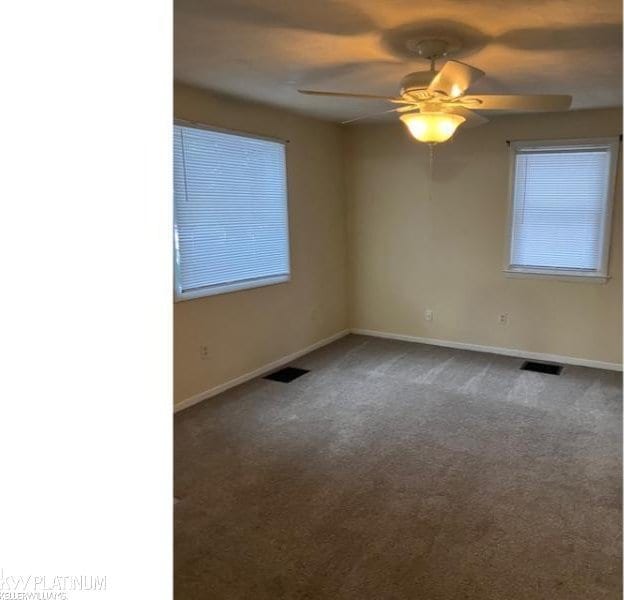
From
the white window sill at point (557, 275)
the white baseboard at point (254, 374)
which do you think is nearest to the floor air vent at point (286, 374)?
the white baseboard at point (254, 374)

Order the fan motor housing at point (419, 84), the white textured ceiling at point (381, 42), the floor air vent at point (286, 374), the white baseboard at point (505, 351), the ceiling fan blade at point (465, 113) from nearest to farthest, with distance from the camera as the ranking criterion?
the white textured ceiling at point (381, 42) → the fan motor housing at point (419, 84) → the ceiling fan blade at point (465, 113) → the floor air vent at point (286, 374) → the white baseboard at point (505, 351)

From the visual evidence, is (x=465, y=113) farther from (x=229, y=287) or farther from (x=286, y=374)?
(x=286, y=374)

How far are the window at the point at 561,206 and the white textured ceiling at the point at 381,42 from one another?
0.94 m

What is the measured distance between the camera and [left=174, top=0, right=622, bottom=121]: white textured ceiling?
2154 mm

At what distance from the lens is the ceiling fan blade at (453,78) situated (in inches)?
87.0

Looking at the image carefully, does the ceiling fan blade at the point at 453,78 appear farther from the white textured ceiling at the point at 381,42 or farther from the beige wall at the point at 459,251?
the beige wall at the point at 459,251

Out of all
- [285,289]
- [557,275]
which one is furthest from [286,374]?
[557,275]

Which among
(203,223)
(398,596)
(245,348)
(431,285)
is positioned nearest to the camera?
(398,596)
